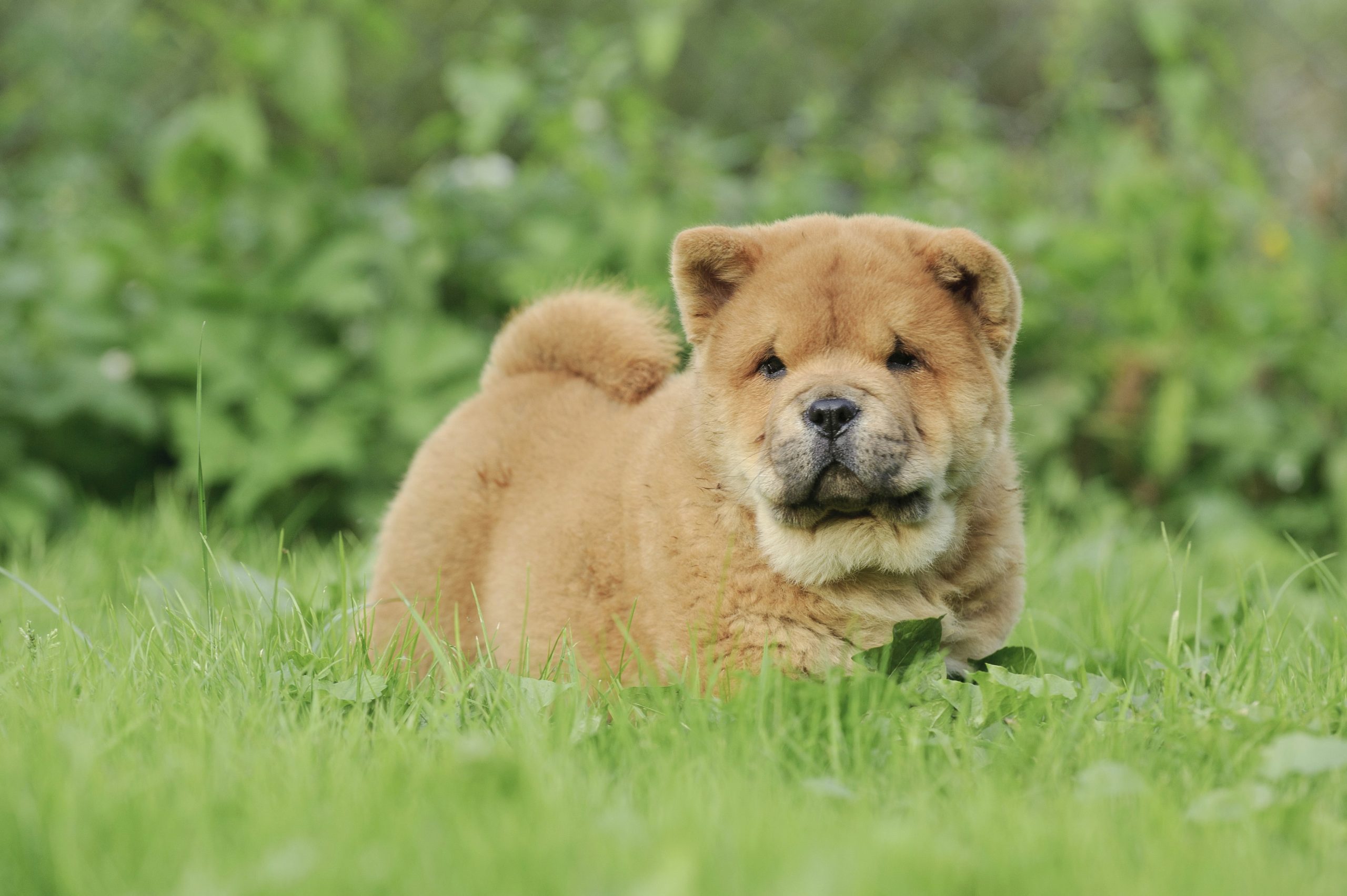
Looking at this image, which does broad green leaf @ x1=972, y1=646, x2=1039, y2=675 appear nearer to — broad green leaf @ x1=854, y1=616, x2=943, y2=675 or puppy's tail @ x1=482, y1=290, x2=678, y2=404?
broad green leaf @ x1=854, y1=616, x2=943, y2=675

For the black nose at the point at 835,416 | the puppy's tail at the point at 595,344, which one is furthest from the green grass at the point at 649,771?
the puppy's tail at the point at 595,344

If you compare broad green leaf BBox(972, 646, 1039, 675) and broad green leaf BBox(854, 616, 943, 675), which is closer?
broad green leaf BBox(854, 616, 943, 675)

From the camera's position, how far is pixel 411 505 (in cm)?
343

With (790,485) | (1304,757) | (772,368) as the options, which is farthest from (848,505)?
(1304,757)

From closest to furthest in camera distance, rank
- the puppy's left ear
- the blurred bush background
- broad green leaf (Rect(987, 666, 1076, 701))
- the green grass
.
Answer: the green grass
broad green leaf (Rect(987, 666, 1076, 701))
the puppy's left ear
the blurred bush background

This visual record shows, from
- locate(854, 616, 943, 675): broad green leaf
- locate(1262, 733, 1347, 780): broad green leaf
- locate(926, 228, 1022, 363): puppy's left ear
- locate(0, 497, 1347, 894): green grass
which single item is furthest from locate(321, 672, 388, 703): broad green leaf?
locate(1262, 733, 1347, 780): broad green leaf

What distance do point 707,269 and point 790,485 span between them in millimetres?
589

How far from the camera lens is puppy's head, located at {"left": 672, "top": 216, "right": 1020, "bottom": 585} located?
2629 mm

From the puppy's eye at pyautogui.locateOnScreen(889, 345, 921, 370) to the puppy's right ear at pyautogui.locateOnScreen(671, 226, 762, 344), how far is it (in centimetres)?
39

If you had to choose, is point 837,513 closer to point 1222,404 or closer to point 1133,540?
point 1133,540

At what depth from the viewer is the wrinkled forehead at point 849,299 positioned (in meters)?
2.75

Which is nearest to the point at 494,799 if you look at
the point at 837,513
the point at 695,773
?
the point at 695,773

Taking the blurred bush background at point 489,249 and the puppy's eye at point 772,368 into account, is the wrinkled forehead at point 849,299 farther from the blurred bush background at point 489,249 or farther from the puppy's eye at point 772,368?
the blurred bush background at point 489,249

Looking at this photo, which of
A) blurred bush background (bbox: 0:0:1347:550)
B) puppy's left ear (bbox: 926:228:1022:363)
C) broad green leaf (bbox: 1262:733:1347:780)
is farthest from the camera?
blurred bush background (bbox: 0:0:1347:550)
